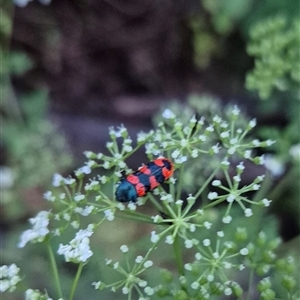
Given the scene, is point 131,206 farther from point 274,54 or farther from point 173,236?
point 274,54

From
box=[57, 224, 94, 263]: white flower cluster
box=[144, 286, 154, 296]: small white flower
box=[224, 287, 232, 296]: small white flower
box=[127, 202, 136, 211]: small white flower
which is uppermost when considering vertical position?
box=[127, 202, 136, 211]: small white flower

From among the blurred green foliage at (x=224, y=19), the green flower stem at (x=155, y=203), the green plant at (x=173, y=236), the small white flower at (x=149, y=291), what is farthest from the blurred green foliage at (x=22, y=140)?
the small white flower at (x=149, y=291)

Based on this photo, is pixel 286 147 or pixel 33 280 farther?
pixel 286 147

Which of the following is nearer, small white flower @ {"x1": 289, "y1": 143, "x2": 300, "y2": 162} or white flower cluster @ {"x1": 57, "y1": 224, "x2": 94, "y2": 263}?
white flower cluster @ {"x1": 57, "y1": 224, "x2": 94, "y2": 263}

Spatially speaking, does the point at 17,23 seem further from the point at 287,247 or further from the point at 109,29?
the point at 287,247

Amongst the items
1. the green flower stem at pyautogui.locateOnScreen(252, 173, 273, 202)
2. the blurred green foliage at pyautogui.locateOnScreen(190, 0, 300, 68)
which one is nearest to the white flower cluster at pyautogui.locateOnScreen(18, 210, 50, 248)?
the green flower stem at pyautogui.locateOnScreen(252, 173, 273, 202)

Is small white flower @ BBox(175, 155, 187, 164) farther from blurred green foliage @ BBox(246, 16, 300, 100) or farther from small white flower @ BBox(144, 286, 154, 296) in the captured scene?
blurred green foliage @ BBox(246, 16, 300, 100)

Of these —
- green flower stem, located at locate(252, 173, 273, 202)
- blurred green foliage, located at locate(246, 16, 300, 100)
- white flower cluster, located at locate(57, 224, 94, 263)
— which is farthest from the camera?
blurred green foliage, located at locate(246, 16, 300, 100)

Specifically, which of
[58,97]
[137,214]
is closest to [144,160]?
[137,214]
